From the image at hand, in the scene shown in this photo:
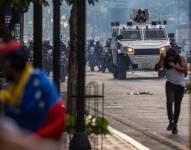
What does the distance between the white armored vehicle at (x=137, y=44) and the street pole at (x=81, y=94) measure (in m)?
26.6

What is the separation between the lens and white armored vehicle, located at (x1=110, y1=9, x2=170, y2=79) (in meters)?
37.4

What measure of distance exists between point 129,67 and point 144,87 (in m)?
8.28

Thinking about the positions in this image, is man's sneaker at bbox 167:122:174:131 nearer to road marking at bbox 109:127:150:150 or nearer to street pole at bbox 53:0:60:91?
road marking at bbox 109:127:150:150

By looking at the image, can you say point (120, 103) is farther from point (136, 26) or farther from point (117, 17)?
point (117, 17)

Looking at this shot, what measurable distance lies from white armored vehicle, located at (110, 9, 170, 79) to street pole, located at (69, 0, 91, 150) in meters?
26.6

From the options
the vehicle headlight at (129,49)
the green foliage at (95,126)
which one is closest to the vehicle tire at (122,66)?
the vehicle headlight at (129,49)

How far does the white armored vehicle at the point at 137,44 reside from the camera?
1474 inches

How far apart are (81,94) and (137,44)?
91.0 ft

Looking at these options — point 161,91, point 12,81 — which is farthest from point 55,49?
point 161,91

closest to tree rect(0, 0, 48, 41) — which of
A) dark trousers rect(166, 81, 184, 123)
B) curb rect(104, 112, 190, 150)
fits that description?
curb rect(104, 112, 190, 150)

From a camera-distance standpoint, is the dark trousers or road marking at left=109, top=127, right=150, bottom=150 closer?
Answer: road marking at left=109, top=127, right=150, bottom=150

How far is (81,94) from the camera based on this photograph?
10.2m

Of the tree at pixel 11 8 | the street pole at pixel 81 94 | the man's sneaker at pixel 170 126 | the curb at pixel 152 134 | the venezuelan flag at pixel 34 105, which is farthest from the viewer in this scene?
the man's sneaker at pixel 170 126

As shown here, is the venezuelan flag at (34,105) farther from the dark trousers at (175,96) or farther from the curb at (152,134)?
the dark trousers at (175,96)
